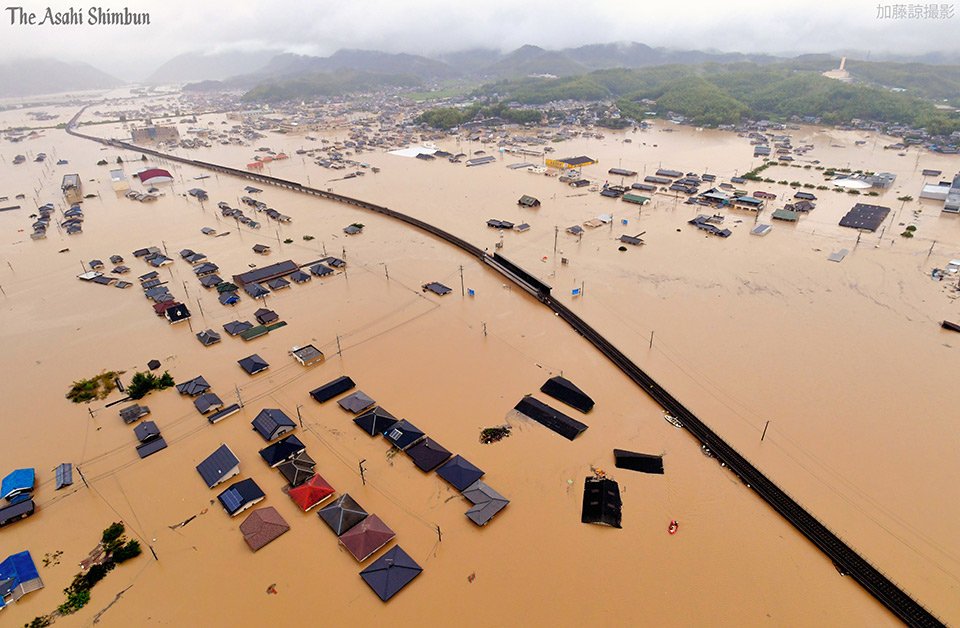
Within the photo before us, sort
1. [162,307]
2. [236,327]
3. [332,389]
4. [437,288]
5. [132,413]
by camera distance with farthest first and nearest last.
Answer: [437,288] → [162,307] → [236,327] → [332,389] → [132,413]

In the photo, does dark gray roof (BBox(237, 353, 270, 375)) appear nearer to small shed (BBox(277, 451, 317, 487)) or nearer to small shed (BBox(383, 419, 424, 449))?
small shed (BBox(277, 451, 317, 487))

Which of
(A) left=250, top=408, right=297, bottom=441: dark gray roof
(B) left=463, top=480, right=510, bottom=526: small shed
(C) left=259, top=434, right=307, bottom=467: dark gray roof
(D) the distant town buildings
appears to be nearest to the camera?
(B) left=463, top=480, right=510, bottom=526: small shed

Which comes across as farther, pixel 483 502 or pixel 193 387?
pixel 193 387

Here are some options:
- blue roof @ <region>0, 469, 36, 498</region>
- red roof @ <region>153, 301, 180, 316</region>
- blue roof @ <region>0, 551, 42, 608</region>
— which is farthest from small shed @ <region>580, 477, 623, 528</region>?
red roof @ <region>153, 301, 180, 316</region>

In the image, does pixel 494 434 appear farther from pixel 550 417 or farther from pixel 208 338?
pixel 208 338

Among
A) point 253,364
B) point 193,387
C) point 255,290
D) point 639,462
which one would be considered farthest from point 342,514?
point 255,290

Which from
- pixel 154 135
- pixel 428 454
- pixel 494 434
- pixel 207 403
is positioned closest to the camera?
pixel 428 454
